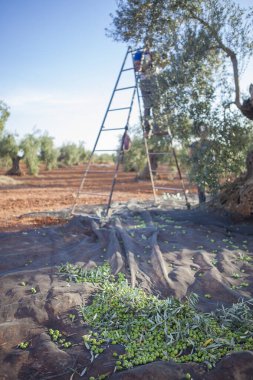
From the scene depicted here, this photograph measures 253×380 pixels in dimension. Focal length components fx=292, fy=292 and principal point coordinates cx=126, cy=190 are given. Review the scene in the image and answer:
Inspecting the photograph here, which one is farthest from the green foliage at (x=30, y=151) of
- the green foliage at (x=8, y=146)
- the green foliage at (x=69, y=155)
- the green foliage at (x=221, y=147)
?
the green foliage at (x=221, y=147)

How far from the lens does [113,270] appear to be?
13.7 feet

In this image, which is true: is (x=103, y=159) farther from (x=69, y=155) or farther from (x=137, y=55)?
(x=137, y=55)

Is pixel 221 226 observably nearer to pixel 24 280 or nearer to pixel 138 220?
pixel 138 220

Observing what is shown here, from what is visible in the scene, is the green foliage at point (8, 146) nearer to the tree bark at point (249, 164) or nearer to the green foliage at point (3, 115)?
the green foliage at point (3, 115)

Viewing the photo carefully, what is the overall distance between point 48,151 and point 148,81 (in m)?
21.7

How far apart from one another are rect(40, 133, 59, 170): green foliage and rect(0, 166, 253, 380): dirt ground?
20.9 metres

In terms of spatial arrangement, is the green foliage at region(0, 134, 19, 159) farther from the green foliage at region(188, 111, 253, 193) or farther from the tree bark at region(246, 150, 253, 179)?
the tree bark at region(246, 150, 253, 179)

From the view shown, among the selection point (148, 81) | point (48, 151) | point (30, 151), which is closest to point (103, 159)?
point (48, 151)

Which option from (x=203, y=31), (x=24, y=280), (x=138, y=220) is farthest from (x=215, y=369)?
(x=203, y=31)

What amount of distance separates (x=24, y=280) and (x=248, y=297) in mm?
2802

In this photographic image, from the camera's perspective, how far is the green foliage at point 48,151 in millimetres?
27391

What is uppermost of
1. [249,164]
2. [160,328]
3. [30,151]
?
[30,151]

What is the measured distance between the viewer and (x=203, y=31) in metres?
6.95

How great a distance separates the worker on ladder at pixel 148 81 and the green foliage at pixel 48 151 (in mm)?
21073
